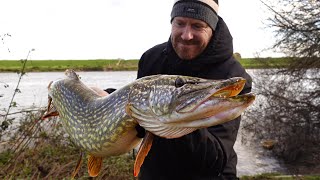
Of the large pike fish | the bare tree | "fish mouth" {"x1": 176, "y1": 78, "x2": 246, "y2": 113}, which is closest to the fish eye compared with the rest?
the large pike fish

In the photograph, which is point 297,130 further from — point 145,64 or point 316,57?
point 145,64

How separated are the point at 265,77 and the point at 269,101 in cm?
69

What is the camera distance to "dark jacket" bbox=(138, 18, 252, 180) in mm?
2355

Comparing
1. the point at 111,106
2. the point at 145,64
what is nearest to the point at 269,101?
the point at 145,64

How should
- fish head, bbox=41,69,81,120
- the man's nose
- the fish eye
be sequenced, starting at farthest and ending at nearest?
fish head, bbox=41,69,81,120, the man's nose, the fish eye

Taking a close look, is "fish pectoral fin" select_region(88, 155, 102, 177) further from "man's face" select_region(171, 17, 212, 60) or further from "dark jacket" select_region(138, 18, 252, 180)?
"man's face" select_region(171, 17, 212, 60)

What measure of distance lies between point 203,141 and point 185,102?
1.50 feet

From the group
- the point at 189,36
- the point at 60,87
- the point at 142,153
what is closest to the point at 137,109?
the point at 142,153

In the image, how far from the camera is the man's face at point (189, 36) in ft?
8.73

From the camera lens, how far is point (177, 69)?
9.25 feet

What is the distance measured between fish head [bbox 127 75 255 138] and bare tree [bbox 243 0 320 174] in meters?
8.94

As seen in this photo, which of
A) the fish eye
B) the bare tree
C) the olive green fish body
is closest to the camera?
the fish eye

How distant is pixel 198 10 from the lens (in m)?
2.71

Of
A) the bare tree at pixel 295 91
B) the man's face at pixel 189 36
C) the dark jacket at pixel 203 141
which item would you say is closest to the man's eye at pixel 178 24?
the man's face at pixel 189 36
